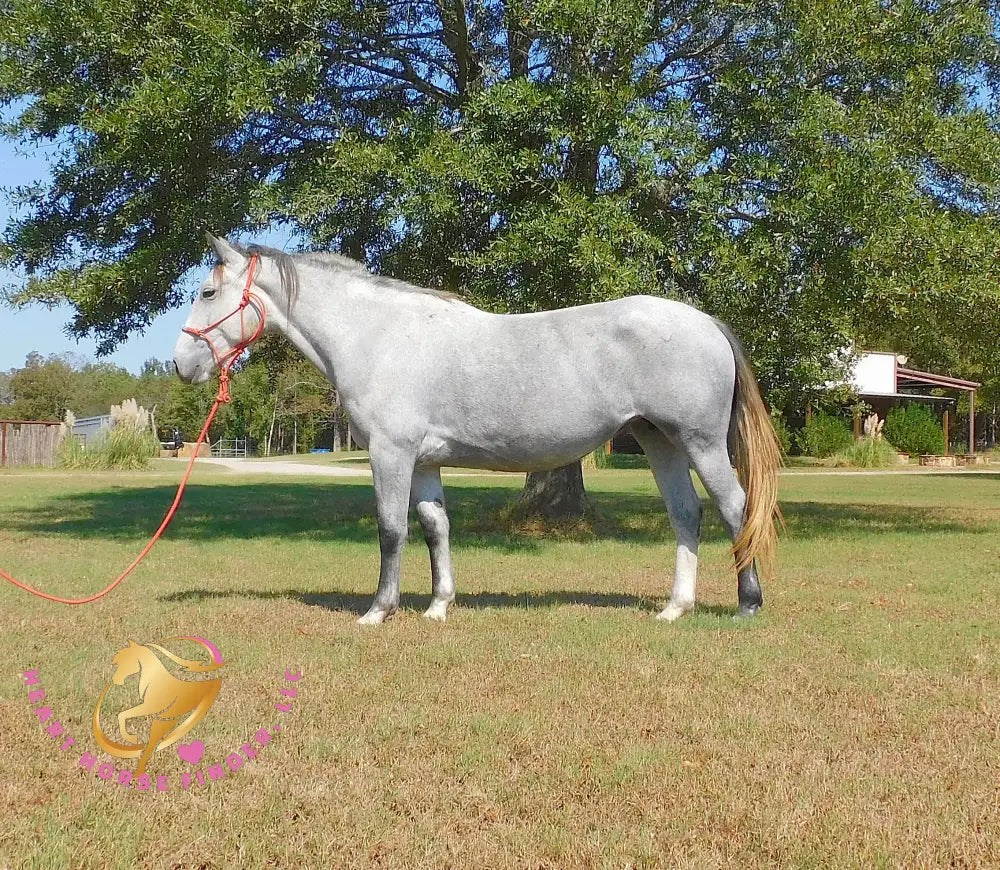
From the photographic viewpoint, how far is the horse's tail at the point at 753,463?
6.31 m

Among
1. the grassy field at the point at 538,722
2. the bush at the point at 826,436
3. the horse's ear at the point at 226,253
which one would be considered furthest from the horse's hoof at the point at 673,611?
the bush at the point at 826,436

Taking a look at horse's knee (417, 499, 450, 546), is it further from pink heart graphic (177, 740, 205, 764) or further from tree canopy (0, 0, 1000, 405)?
tree canopy (0, 0, 1000, 405)

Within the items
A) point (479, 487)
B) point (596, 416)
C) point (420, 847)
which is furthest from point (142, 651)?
point (479, 487)

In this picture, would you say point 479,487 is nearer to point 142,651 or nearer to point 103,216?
point 103,216

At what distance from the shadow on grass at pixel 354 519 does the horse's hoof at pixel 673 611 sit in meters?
4.54

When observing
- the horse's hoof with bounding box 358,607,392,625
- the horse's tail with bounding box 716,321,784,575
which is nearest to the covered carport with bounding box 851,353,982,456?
the horse's tail with bounding box 716,321,784,575

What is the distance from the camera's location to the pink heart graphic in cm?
365

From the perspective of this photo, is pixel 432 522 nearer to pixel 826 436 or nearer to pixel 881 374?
pixel 826 436

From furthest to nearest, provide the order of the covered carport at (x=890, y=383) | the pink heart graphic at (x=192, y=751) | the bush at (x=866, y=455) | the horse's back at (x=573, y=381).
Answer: the covered carport at (x=890, y=383) < the bush at (x=866, y=455) < the horse's back at (x=573, y=381) < the pink heart graphic at (x=192, y=751)

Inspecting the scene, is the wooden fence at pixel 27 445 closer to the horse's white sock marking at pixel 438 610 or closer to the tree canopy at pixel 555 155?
the tree canopy at pixel 555 155

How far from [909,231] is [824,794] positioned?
8.74 m

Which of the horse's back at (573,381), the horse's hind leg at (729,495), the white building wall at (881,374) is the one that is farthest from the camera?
the white building wall at (881,374)

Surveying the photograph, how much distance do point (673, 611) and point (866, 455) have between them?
31.1m

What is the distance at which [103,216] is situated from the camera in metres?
12.4
